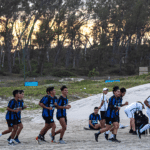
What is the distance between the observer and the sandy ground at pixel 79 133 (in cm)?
516

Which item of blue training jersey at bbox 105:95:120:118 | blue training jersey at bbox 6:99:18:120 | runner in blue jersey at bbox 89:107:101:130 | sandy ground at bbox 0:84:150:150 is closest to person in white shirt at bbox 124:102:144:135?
sandy ground at bbox 0:84:150:150

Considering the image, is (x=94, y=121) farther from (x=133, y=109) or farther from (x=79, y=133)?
(x=133, y=109)

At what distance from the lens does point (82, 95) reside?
1731cm

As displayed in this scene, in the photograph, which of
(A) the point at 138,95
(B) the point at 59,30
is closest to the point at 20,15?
(B) the point at 59,30

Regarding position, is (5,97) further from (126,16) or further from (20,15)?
(126,16)

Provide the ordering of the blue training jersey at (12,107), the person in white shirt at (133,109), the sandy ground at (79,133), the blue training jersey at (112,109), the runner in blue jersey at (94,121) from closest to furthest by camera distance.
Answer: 1. the sandy ground at (79,133)
2. the blue training jersey at (12,107)
3. the blue training jersey at (112,109)
4. the person in white shirt at (133,109)
5. the runner in blue jersey at (94,121)

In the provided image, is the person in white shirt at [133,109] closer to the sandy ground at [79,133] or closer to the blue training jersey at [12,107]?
the sandy ground at [79,133]

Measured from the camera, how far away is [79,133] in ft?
24.3

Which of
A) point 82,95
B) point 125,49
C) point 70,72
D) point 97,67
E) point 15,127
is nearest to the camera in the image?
point 15,127

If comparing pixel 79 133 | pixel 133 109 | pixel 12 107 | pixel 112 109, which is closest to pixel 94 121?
pixel 79 133

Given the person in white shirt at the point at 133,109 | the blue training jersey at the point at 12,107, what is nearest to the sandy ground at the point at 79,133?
the person in white shirt at the point at 133,109

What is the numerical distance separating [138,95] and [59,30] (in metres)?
27.6

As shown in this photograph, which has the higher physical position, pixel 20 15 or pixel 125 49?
pixel 20 15

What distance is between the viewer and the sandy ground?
5.16 metres
